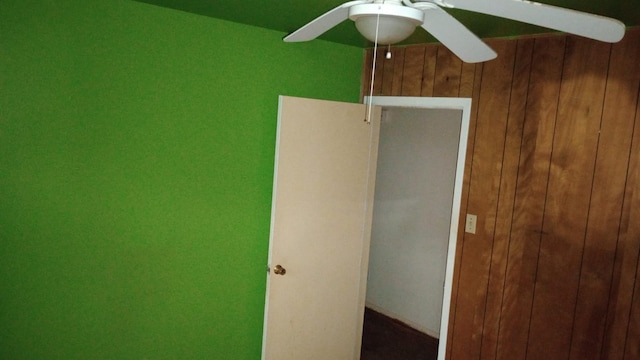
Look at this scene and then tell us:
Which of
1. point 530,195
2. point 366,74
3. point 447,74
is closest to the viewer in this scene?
point 530,195

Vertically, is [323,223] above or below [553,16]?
below

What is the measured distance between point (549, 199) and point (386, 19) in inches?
64.2

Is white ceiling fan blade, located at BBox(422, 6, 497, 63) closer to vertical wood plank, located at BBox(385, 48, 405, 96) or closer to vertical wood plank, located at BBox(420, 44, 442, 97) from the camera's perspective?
vertical wood plank, located at BBox(420, 44, 442, 97)

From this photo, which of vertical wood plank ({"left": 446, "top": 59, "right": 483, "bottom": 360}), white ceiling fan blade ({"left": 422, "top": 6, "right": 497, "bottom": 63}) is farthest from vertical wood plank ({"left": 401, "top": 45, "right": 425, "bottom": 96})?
white ceiling fan blade ({"left": 422, "top": 6, "right": 497, "bottom": 63})

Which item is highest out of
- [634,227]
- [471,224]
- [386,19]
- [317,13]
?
[317,13]

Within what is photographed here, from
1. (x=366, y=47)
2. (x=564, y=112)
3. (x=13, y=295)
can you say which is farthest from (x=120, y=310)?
(x=564, y=112)

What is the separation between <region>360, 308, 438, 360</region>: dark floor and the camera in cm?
352

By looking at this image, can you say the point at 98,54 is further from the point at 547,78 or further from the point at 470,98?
the point at 547,78

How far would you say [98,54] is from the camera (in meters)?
2.08

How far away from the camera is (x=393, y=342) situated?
3.74m

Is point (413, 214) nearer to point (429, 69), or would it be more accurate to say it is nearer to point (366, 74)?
point (366, 74)

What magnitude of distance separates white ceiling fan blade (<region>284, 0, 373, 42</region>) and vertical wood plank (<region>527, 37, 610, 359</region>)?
1410mm

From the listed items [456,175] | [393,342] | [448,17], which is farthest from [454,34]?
[393,342]

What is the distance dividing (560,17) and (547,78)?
4.41ft
